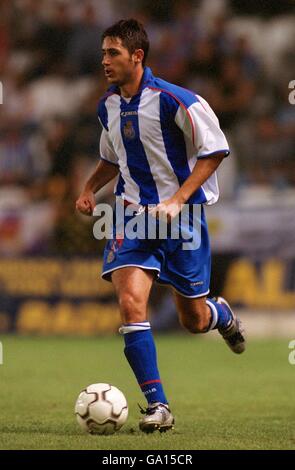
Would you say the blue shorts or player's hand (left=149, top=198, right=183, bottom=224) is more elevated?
player's hand (left=149, top=198, right=183, bottom=224)

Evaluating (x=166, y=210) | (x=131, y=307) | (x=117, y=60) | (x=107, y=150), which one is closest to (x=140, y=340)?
(x=131, y=307)

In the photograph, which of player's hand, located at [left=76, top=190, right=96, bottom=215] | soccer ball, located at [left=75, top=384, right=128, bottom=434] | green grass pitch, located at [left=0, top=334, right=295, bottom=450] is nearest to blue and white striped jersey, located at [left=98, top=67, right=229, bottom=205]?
player's hand, located at [left=76, top=190, right=96, bottom=215]

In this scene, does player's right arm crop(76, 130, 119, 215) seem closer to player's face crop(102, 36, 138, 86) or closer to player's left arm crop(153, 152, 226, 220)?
player's face crop(102, 36, 138, 86)

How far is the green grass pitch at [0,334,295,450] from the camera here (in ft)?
15.2

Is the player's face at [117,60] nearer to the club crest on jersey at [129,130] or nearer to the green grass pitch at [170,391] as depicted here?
the club crest on jersey at [129,130]

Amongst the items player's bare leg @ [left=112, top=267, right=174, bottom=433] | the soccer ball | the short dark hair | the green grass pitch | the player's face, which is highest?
the short dark hair

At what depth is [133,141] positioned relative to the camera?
5348 millimetres

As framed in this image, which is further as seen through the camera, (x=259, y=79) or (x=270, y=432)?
(x=259, y=79)

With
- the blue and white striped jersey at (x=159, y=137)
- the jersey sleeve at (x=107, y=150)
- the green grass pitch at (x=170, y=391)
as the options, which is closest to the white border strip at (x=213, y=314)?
the green grass pitch at (x=170, y=391)

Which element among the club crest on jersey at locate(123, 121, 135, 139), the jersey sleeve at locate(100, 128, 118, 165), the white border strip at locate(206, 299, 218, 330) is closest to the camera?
the club crest on jersey at locate(123, 121, 135, 139)

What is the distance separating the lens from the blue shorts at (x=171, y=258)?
5223 millimetres

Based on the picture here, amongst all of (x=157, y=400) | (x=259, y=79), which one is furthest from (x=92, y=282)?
(x=157, y=400)

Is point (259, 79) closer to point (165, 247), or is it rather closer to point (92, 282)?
point (92, 282)

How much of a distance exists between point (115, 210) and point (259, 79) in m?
8.39
